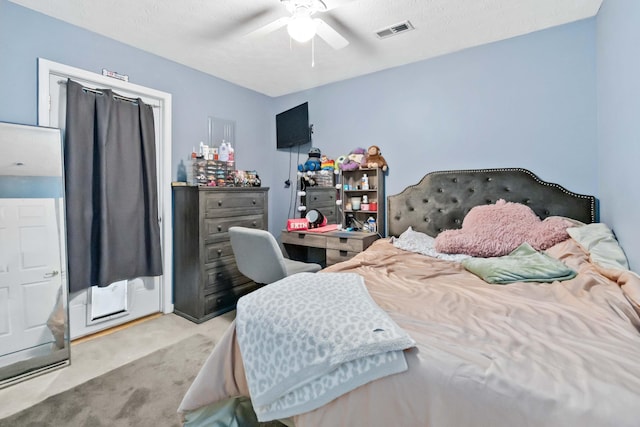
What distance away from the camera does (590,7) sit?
2.14 meters

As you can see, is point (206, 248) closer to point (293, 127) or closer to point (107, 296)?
point (107, 296)

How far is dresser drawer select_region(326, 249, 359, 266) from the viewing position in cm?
289

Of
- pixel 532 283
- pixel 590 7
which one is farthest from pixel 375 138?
pixel 532 283

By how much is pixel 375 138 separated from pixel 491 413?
2873mm

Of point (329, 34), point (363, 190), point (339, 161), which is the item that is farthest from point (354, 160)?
point (329, 34)

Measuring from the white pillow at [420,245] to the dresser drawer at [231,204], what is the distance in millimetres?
1470

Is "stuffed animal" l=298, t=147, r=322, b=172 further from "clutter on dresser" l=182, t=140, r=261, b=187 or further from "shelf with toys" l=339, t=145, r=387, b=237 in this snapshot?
"clutter on dresser" l=182, t=140, r=261, b=187

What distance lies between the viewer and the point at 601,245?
5.87 feet

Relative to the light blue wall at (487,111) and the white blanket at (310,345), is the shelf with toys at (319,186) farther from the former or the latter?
the white blanket at (310,345)

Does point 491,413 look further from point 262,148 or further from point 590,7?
point 262,148

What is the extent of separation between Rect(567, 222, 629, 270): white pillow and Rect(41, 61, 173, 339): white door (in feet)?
11.2

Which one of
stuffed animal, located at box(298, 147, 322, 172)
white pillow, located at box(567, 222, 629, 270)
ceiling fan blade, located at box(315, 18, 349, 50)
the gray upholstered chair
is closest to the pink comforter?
white pillow, located at box(567, 222, 629, 270)

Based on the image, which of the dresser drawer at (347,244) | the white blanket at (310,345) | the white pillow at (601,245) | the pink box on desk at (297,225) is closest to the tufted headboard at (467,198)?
the white pillow at (601,245)

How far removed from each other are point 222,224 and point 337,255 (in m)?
1.15
